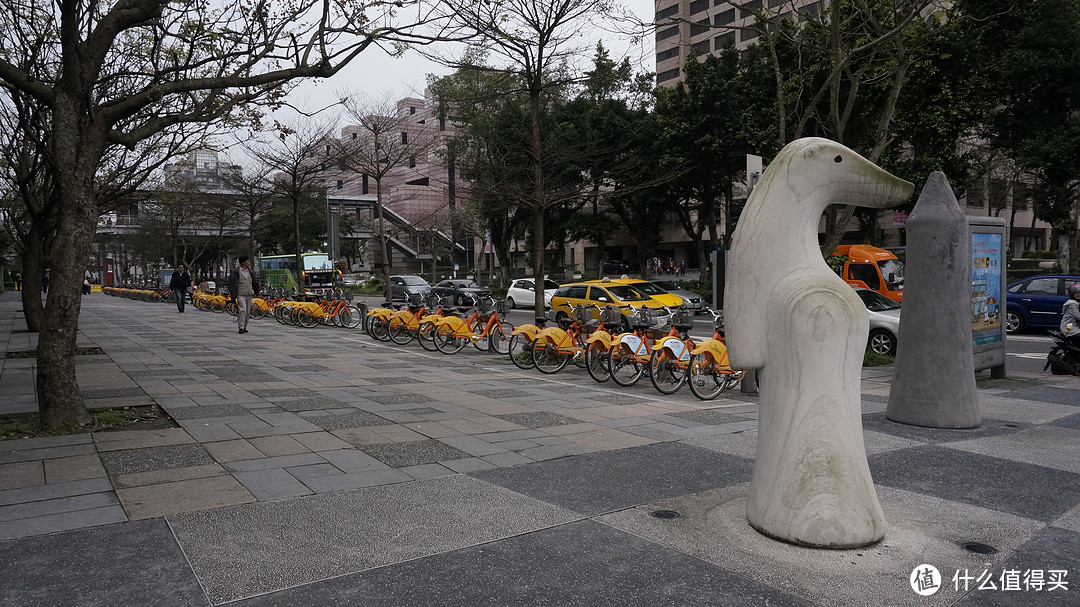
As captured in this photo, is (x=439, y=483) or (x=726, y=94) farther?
(x=726, y=94)

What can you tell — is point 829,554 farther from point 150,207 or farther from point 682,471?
point 150,207

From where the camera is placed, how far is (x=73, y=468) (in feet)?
17.1

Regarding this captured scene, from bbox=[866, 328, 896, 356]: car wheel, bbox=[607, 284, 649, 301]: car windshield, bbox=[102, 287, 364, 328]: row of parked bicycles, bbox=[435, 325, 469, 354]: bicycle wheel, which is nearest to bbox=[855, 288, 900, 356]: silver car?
bbox=[866, 328, 896, 356]: car wheel

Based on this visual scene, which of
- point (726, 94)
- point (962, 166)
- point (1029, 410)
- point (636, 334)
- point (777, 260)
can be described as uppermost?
point (726, 94)

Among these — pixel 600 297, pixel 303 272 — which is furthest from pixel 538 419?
pixel 303 272

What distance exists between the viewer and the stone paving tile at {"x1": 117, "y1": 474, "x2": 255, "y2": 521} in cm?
431

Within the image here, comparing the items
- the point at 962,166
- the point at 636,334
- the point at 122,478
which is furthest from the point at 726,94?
the point at 122,478

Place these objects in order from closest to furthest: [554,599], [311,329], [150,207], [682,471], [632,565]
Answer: [554,599]
[632,565]
[682,471]
[311,329]
[150,207]

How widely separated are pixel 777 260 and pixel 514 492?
2.18 m

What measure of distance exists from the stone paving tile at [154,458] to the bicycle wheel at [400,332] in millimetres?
9019

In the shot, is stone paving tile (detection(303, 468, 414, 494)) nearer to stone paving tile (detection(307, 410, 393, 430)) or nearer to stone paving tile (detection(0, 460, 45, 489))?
stone paving tile (detection(307, 410, 393, 430))

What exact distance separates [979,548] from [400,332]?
12.5m

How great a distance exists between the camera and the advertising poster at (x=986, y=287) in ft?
30.2

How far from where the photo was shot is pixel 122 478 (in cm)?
496
